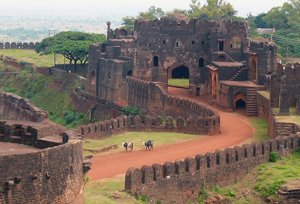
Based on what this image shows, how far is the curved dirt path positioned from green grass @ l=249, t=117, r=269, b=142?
11.5 inches

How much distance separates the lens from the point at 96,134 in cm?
3775

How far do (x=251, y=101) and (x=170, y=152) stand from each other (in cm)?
1182

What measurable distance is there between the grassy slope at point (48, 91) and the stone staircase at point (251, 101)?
12202mm

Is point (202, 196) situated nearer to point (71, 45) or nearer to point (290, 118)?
point (290, 118)

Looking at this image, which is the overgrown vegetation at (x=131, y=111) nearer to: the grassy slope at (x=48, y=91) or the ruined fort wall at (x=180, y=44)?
the ruined fort wall at (x=180, y=44)

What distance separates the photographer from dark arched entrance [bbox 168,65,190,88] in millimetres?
56341

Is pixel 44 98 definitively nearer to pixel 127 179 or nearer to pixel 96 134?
pixel 96 134

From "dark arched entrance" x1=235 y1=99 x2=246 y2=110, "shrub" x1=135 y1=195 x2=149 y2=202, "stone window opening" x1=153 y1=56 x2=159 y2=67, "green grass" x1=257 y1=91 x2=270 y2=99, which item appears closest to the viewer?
"shrub" x1=135 y1=195 x2=149 y2=202

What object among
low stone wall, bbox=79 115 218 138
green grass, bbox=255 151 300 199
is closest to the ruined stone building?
low stone wall, bbox=79 115 218 138

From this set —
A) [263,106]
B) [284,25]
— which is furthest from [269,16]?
[263,106]

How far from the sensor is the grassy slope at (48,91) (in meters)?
56.8

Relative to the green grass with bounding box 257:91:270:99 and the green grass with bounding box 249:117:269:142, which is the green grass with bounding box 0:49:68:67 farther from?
the green grass with bounding box 249:117:269:142

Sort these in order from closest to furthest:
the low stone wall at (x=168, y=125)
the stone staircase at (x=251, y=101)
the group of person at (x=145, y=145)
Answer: the group of person at (x=145, y=145), the low stone wall at (x=168, y=125), the stone staircase at (x=251, y=101)

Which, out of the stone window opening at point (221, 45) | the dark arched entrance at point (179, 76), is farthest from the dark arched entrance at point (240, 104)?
the dark arched entrance at point (179, 76)
